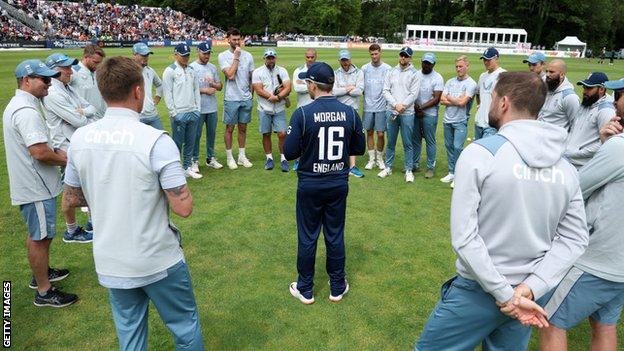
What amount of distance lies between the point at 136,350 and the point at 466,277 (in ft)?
7.56

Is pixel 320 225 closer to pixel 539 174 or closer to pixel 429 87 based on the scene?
pixel 539 174

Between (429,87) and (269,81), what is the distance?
132 inches

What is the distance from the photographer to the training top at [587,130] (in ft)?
16.6

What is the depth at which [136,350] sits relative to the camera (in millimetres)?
3094

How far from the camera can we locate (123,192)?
280 centimetres

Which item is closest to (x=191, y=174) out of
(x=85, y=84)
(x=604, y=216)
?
(x=85, y=84)

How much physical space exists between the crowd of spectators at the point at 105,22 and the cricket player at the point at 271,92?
127 ft

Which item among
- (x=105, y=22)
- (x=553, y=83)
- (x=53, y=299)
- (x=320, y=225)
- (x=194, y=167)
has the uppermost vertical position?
(x=105, y=22)

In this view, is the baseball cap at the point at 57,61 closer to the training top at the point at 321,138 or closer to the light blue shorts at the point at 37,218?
the light blue shorts at the point at 37,218

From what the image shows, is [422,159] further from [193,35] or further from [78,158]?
[193,35]

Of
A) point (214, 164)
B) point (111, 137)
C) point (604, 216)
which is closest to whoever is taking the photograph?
point (111, 137)

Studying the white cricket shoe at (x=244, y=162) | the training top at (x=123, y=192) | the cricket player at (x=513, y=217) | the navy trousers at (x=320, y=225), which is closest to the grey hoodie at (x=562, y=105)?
the navy trousers at (x=320, y=225)

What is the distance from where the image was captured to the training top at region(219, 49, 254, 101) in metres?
9.38

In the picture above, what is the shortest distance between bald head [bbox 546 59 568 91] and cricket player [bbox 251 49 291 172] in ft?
16.2
